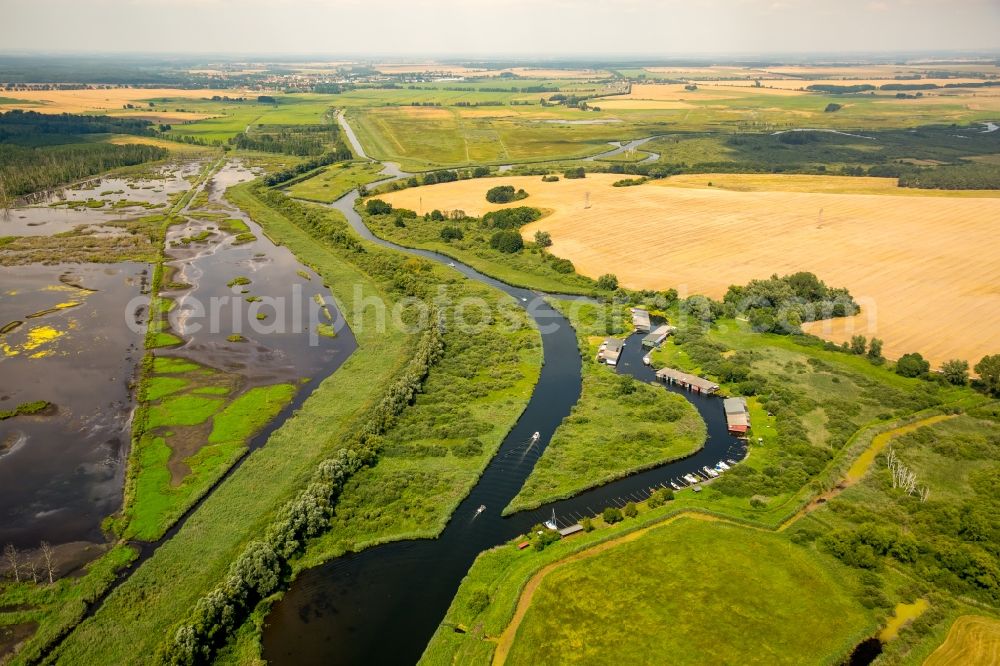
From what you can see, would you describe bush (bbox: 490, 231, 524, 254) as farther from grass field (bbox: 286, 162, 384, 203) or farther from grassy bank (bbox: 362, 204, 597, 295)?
grass field (bbox: 286, 162, 384, 203)

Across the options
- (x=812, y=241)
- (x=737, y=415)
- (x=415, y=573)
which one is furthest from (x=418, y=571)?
(x=812, y=241)

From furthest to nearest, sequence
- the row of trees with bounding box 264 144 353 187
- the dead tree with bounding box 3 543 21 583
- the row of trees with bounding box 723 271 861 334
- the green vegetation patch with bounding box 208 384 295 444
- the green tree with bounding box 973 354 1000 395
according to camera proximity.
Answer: the row of trees with bounding box 264 144 353 187 < the row of trees with bounding box 723 271 861 334 < the green tree with bounding box 973 354 1000 395 < the green vegetation patch with bounding box 208 384 295 444 < the dead tree with bounding box 3 543 21 583

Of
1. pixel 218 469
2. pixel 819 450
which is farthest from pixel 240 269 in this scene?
pixel 819 450

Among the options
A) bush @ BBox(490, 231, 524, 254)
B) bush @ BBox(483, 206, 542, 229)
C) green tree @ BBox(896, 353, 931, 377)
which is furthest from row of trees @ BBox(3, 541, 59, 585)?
bush @ BBox(483, 206, 542, 229)

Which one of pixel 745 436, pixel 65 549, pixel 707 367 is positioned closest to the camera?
pixel 65 549

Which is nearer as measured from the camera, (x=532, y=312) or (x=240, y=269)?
(x=532, y=312)

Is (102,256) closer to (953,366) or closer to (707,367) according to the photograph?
(707,367)

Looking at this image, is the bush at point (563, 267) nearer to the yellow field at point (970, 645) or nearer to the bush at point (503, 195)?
the bush at point (503, 195)
